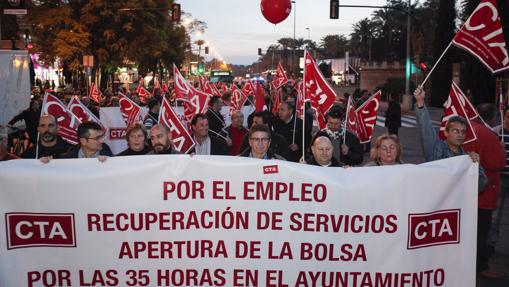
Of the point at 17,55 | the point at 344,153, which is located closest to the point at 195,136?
the point at 344,153

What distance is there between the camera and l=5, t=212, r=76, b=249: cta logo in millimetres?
4422

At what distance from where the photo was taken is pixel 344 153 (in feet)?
23.9

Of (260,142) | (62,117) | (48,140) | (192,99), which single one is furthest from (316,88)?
(192,99)

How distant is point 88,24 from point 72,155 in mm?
32272

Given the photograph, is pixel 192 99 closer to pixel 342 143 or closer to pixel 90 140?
pixel 342 143

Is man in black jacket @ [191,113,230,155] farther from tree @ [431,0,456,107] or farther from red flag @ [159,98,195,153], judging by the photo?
tree @ [431,0,456,107]

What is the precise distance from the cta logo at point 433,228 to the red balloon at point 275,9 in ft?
31.5

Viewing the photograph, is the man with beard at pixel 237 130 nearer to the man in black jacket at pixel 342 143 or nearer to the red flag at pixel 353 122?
the red flag at pixel 353 122

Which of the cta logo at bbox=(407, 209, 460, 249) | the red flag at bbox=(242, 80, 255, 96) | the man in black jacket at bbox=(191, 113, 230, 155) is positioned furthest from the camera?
the red flag at bbox=(242, 80, 255, 96)

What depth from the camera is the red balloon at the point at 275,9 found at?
44.5 feet

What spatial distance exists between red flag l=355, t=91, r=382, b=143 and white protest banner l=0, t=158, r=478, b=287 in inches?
247

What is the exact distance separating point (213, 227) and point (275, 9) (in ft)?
32.2

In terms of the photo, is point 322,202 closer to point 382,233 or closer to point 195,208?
point 382,233

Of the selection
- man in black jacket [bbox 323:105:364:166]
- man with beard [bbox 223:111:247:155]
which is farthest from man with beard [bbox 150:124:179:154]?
man with beard [bbox 223:111:247:155]
